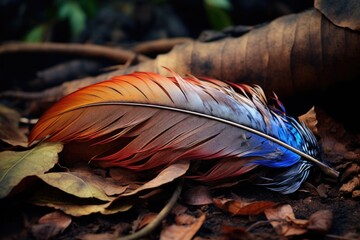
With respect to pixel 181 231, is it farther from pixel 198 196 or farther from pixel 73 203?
pixel 73 203

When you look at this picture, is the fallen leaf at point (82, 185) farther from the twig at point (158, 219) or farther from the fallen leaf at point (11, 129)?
the fallen leaf at point (11, 129)

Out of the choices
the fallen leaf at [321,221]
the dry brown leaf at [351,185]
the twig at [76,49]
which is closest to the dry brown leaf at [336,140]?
the dry brown leaf at [351,185]

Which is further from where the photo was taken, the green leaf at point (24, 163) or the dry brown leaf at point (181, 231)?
the green leaf at point (24, 163)

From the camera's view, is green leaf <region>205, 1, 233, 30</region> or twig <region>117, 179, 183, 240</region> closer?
twig <region>117, 179, 183, 240</region>

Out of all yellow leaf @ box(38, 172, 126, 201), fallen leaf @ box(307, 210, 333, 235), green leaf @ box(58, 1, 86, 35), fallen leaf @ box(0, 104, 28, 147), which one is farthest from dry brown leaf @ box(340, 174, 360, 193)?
green leaf @ box(58, 1, 86, 35)

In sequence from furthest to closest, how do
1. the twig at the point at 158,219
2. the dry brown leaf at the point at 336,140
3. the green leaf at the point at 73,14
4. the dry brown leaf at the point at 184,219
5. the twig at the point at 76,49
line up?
the green leaf at the point at 73,14, the twig at the point at 76,49, the dry brown leaf at the point at 336,140, the dry brown leaf at the point at 184,219, the twig at the point at 158,219

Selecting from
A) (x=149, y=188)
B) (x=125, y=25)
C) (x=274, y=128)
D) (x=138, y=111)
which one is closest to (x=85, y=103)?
(x=138, y=111)

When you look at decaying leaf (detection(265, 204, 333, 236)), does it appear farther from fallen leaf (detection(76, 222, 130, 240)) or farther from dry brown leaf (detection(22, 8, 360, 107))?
dry brown leaf (detection(22, 8, 360, 107))
